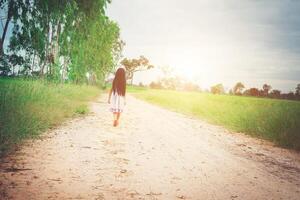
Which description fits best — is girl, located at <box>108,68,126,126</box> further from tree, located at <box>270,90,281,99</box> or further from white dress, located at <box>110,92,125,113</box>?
tree, located at <box>270,90,281,99</box>

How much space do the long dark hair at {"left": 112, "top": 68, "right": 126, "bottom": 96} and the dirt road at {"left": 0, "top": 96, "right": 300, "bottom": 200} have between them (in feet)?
9.06

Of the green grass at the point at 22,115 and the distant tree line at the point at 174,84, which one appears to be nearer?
the green grass at the point at 22,115

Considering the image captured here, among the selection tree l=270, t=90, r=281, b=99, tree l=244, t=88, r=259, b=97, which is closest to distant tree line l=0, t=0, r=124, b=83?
tree l=270, t=90, r=281, b=99

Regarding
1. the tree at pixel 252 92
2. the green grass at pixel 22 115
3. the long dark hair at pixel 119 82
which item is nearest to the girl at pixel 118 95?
the long dark hair at pixel 119 82

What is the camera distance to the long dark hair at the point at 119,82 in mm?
10094

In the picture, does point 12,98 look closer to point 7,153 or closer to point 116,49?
point 7,153

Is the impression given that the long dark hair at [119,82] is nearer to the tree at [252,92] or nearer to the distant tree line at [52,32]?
the distant tree line at [52,32]

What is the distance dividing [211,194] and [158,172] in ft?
4.06

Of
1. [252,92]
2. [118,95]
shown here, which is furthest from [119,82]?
[252,92]

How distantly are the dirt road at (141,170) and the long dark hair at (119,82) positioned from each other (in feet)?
9.06

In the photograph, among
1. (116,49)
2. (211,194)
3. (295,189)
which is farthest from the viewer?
(116,49)

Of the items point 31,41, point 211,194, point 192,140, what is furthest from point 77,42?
point 211,194

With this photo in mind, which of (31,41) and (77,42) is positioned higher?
(77,42)

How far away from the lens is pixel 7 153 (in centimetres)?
511
